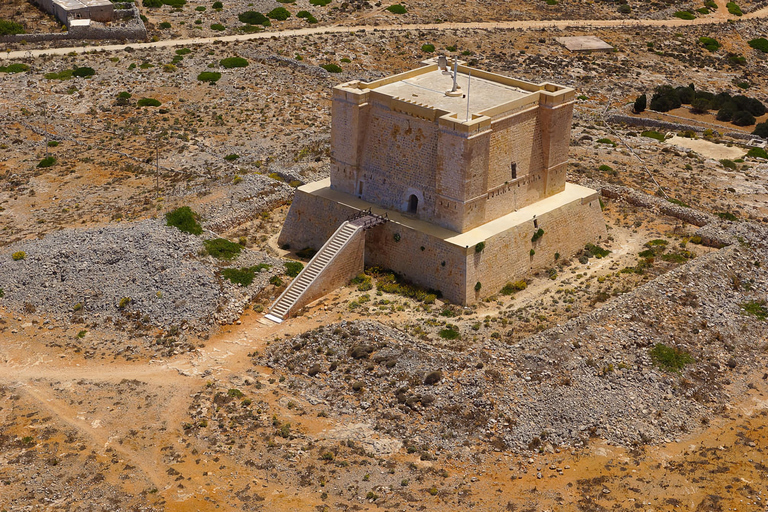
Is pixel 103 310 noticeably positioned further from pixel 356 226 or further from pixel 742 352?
pixel 742 352

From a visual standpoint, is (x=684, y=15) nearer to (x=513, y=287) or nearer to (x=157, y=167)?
(x=157, y=167)

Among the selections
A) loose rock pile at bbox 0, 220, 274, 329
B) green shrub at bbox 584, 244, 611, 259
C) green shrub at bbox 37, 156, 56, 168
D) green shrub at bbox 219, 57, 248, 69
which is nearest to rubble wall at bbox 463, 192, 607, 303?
green shrub at bbox 584, 244, 611, 259

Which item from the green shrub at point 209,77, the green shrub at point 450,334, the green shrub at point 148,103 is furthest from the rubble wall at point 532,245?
the green shrub at point 209,77

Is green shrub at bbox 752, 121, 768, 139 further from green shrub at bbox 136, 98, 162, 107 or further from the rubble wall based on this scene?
green shrub at bbox 136, 98, 162, 107

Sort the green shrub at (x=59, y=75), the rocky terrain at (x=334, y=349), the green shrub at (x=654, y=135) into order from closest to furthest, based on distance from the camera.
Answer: the rocky terrain at (x=334, y=349), the green shrub at (x=654, y=135), the green shrub at (x=59, y=75)

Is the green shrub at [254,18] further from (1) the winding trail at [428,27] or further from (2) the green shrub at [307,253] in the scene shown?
(2) the green shrub at [307,253]

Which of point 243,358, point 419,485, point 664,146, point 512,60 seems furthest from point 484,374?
point 512,60
